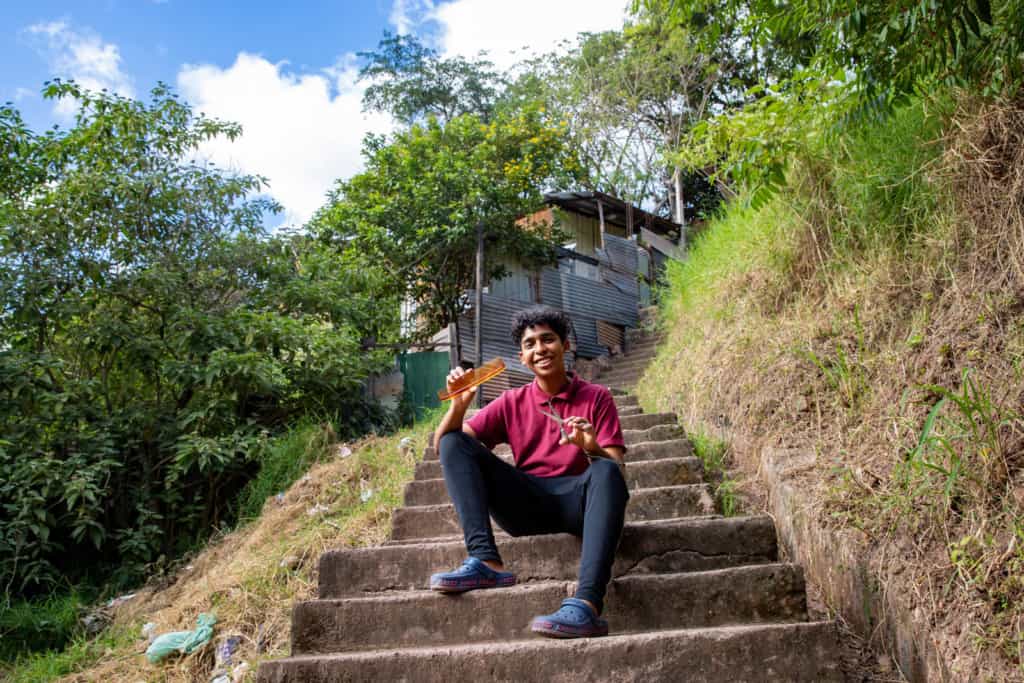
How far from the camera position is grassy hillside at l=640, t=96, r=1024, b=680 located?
2408 mm

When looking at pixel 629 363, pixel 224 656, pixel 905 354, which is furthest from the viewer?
pixel 629 363

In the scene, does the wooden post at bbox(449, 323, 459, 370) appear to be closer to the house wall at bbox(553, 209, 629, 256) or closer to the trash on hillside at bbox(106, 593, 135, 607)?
the trash on hillside at bbox(106, 593, 135, 607)

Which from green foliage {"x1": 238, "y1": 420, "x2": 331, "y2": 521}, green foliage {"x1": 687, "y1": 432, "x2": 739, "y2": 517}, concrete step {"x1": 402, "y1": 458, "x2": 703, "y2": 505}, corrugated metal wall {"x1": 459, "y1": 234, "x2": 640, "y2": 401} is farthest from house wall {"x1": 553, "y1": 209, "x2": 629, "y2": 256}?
concrete step {"x1": 402, "y1": 458, "x2": 703, "y2": 505}

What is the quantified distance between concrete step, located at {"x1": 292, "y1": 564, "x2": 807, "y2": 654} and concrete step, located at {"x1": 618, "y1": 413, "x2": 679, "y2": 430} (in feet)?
7.86

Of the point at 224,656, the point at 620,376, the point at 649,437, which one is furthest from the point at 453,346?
the point at 224,656

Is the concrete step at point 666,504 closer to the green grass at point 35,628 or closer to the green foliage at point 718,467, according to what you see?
the green foliage at point 718,467

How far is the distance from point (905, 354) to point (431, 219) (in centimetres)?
874

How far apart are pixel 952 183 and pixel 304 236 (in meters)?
6.75

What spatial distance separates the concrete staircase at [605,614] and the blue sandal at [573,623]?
37 millimetres

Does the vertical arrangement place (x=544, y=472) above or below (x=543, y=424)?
below

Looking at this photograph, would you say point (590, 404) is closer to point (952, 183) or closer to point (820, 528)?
point (820, 528)

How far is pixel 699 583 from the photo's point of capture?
Result: 2699 millimetres

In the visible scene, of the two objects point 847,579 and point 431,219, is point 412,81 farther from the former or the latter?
point 847,579

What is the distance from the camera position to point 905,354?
354cm
